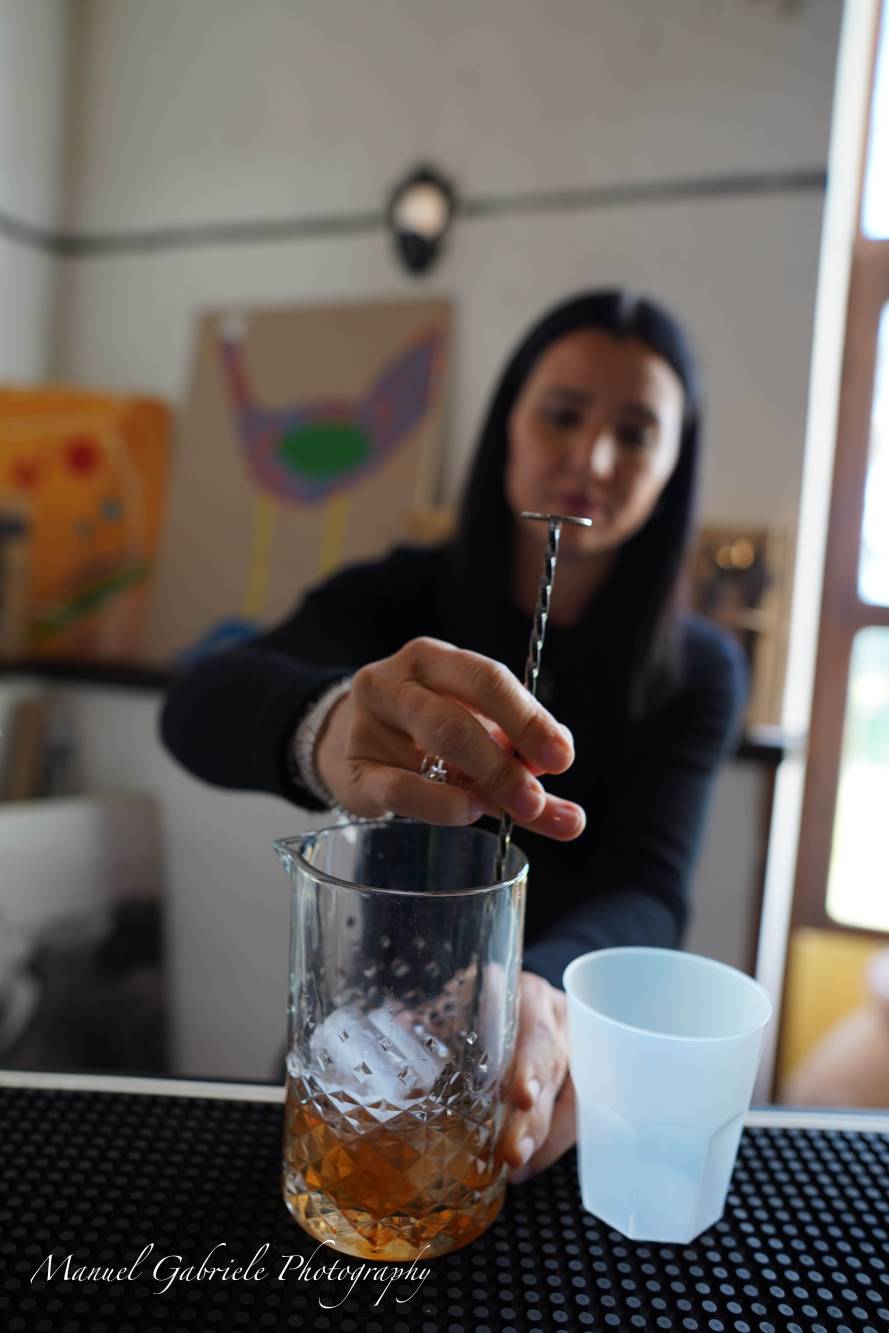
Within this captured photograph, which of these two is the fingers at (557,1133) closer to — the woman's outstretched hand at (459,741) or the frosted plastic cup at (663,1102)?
the frosted plastic cup at (663,1102)

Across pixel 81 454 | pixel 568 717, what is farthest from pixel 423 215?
pixel 568 717

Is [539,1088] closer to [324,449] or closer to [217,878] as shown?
[217,878]

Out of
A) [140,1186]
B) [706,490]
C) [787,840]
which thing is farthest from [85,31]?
[140,1186]

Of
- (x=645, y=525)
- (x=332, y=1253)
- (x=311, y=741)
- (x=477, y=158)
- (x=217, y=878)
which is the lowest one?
(x=217, y=878)

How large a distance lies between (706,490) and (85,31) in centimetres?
160

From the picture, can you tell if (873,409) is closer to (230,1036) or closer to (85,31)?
(230,1036)

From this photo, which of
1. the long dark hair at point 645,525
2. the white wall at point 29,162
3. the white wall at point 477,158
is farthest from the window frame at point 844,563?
the white wall at point 29,162

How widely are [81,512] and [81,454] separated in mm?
108

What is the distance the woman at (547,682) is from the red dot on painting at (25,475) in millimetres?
1206

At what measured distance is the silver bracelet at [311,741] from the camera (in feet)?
1.94

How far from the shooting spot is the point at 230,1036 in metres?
1.21

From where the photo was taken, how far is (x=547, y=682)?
0.57m

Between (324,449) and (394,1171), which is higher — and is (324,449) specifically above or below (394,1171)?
above

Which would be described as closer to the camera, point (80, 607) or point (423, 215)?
point (423, 215)
